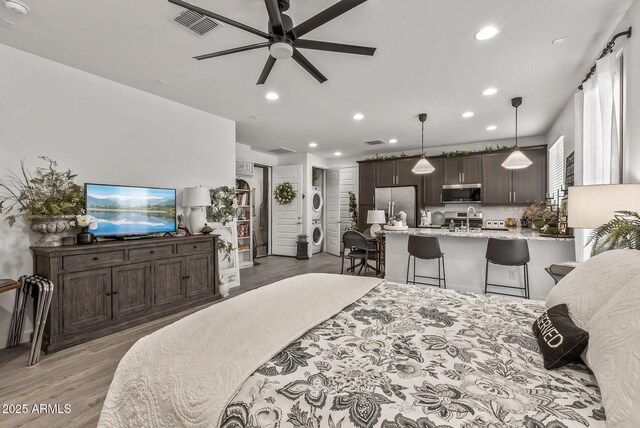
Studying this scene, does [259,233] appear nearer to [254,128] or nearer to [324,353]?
[254,128]

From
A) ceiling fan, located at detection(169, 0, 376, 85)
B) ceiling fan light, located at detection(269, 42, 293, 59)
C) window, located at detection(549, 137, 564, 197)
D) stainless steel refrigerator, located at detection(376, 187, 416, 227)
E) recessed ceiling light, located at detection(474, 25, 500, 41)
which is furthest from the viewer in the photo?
stainless steel refrigerator, located at detection(376, 187, 416, 227)

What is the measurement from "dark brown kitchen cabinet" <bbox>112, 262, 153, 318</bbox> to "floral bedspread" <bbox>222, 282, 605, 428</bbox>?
268 centimetres

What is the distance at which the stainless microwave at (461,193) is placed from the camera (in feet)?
19.8

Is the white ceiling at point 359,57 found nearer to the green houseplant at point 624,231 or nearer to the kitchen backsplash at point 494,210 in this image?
the green houseplant at point 624,231

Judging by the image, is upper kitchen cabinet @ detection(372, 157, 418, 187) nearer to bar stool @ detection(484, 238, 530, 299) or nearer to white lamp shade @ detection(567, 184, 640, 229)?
A: bar stool @ detection(484, 238, 530, 299)

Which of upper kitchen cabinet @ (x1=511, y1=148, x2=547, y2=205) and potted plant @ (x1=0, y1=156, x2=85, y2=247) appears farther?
upper kitchen cabinet @ (x1=511, y1=148, x2=547, y2=205)

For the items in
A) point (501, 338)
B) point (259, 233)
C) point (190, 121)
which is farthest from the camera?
point (259, 233)

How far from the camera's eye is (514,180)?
570cm

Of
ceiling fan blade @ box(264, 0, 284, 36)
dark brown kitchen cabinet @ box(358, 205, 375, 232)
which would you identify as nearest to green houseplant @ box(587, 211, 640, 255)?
ceiling fan blade @ box(264, 0, 284, 36)

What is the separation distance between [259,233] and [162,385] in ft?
23.1

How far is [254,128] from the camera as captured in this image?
5199 millimetres

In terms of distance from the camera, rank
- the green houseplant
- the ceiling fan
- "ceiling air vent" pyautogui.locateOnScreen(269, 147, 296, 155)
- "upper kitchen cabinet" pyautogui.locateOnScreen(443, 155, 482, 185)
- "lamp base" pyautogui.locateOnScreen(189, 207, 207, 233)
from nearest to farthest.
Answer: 1. the green houseplant
2. the ceiling fan
3. "lamp base" pyautogui.locateOnScreen(189, 207, 207, 233)
4. "upper kitchen cabinet" pyautogui.locateOnScreen(443, 155, 482, 185)
5. "ceiling air vent" pyautogui.locateOnScreen(269, 147, 296, 155)

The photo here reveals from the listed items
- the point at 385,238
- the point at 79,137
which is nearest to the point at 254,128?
the point at 79,137

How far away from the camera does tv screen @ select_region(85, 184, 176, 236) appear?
3.10 metres
